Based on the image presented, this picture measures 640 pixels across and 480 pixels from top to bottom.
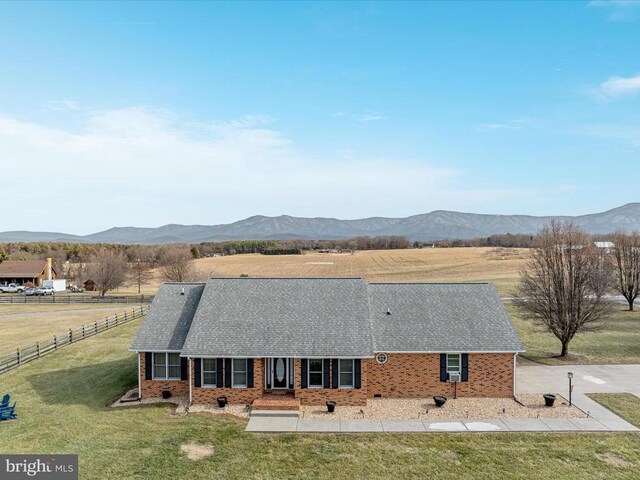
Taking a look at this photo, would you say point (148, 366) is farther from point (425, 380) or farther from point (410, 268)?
point (410, 268)

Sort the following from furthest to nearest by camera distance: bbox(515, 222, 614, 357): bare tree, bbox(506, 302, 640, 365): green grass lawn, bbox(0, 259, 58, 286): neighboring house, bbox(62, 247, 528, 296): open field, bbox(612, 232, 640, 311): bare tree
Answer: bbox(62, 247, 528, 296): open field
bbox(0, 259, 58, 286): neighboring house
bbox(612, 232, 640, 311): bare tree
bbox(515, 222, 614, 357): bare tree
bbox(506, 302, 640, 365): green grass lawn

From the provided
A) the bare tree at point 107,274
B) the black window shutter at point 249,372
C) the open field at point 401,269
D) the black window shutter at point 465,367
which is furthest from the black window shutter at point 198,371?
the open field at point 401,269

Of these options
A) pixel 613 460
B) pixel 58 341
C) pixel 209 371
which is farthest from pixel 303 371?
pixel 58 341

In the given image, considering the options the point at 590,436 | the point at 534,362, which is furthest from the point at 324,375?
the point at 534,362

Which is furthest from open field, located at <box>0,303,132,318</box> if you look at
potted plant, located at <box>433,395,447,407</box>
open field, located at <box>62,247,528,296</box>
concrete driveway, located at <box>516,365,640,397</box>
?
concrete driveway, located at <box>516,365,640,397</box>

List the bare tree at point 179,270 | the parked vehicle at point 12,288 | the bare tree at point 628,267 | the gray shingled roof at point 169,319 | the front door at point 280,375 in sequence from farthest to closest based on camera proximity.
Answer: the parked vehicle at point 12,288
the bare tree at point 179,270
the bare tree at point 628,267
the gray shingled roof at point 169,319
the front door at point 280,375

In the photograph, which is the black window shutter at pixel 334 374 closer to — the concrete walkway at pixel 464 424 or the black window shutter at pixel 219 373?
the concrete walkway at pixel 464 424

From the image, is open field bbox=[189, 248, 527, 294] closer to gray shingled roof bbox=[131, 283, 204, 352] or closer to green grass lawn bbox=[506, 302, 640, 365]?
green grass lawn bbox=[506, 302, 640, 365]
